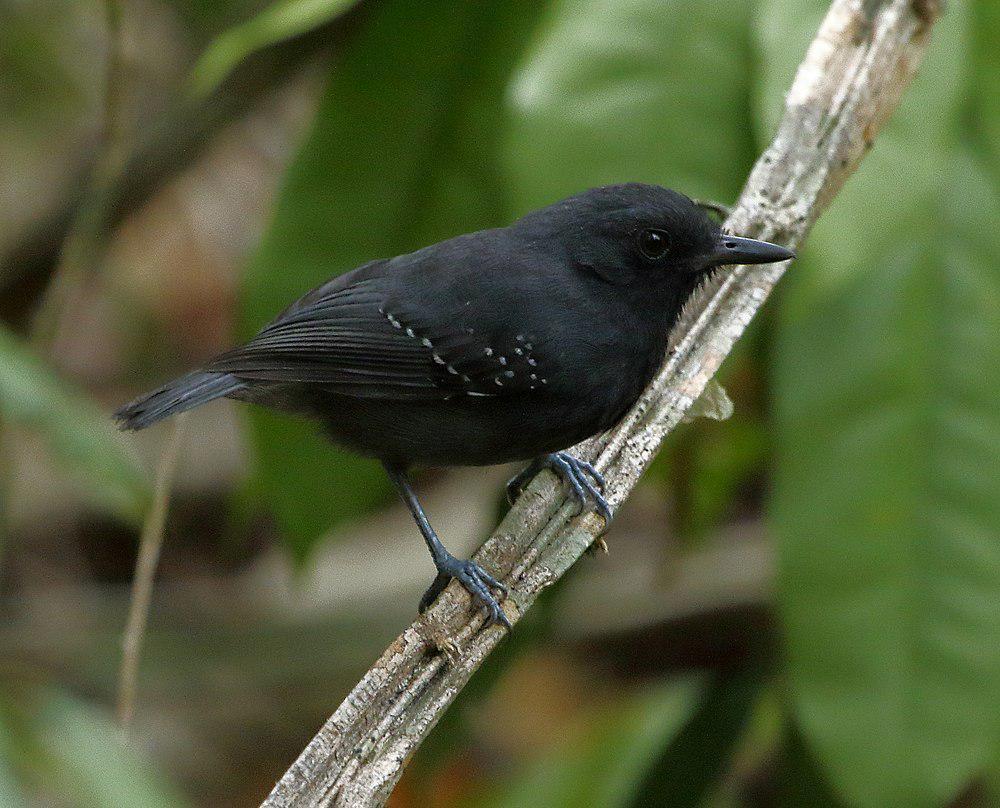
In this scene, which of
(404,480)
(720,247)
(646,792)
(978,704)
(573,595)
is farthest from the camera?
(573,595)

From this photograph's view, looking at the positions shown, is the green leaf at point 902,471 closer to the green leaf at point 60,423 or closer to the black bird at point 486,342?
the black bird at point 486,342

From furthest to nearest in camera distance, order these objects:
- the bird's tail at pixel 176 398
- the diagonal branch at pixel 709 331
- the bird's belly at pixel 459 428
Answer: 1. the bird's tail at pixel 176 398
2. the bird's belly at pixel 459 428
3. the diagonal branch at pixel 709 331

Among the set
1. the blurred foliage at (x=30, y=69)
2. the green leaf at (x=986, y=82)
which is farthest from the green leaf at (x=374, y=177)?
the blurred foliage at (x=30, y=69)

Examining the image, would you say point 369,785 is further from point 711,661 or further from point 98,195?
point 711,661

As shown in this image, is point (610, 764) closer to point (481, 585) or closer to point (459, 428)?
point (459, 428)

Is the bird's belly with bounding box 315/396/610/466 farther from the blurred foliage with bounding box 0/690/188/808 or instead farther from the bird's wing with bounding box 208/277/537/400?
the blurred foliage with bounding box 0/690/188/808

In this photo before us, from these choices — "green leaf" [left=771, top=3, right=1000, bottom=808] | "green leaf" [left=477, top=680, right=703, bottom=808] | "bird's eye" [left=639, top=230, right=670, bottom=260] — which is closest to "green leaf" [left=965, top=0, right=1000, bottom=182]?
"green leaf" [left=771, top=3, right=1000, bottom=808]

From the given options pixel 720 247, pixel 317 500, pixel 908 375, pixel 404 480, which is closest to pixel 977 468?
pixel 908 375

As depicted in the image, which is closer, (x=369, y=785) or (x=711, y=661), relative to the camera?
(x=369, y=785)
